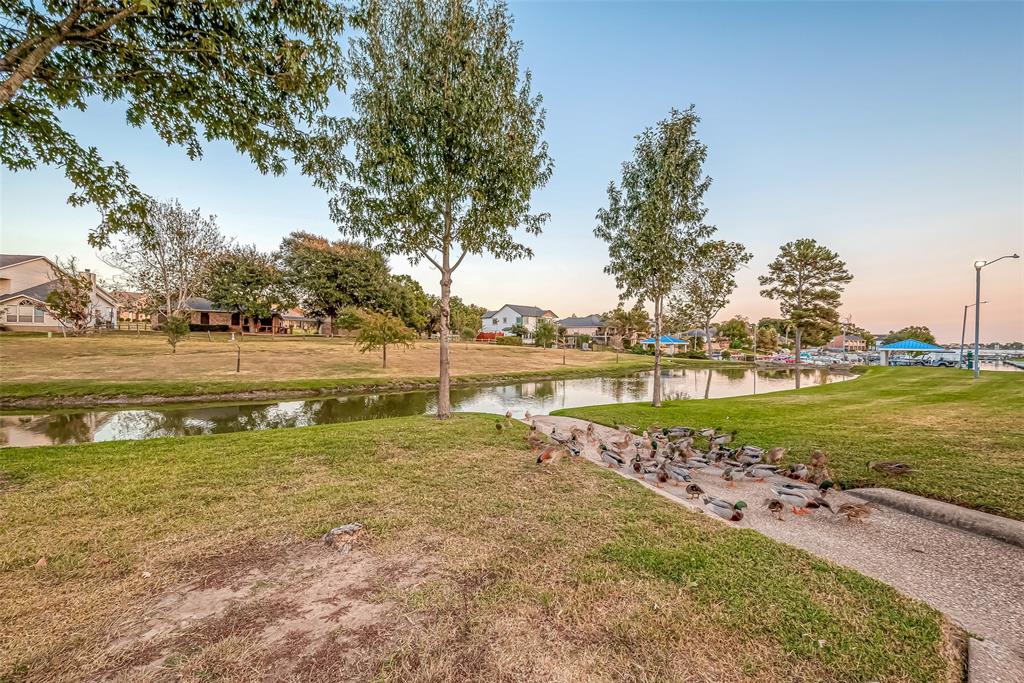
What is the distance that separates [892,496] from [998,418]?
6.65 m

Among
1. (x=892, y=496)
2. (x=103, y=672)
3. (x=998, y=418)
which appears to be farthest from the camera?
(x=998, y=418)

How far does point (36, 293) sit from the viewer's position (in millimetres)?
36406

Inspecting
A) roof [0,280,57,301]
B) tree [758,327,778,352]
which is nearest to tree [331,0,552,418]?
roof [0,280,57,301]

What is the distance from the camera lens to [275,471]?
19.8 ft

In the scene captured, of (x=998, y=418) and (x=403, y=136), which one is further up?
(x=403, y=136)

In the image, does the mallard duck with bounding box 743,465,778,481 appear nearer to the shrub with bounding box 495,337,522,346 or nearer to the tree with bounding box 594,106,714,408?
the tree with bounding box 594,106,714,408

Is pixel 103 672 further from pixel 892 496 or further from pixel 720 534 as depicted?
pixel 892 496

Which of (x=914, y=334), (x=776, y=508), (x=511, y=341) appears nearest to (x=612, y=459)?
(x=776, y=508)

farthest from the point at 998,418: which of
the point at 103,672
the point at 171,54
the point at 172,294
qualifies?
the point at 172,294

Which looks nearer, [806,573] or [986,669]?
[986,669]

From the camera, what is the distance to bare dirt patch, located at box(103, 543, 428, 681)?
226 centimetres

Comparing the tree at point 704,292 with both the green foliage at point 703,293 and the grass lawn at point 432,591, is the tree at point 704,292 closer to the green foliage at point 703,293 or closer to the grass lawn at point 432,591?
the green foliage at point 703,293

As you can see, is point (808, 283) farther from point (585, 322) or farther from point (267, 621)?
point (585, 322)

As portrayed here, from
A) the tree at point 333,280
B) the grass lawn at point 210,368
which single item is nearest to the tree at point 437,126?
the grass lawn at point 210,368
